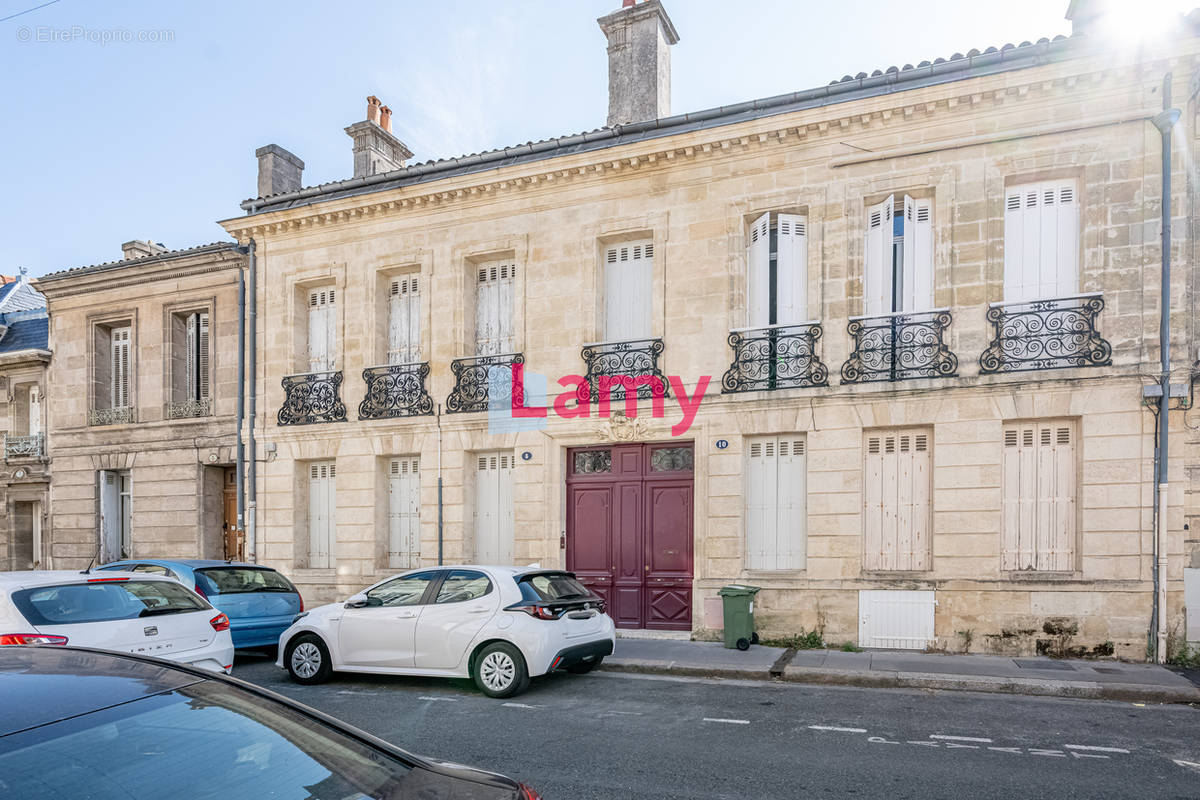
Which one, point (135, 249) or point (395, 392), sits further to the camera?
point (135, 249)

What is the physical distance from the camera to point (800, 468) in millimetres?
11430

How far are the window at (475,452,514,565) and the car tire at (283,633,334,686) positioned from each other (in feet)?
14.4

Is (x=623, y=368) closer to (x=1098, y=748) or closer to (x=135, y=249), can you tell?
(x=1098, y=748)

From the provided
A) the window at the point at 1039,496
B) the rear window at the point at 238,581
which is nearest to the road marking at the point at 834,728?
the window at the point at 1039,496

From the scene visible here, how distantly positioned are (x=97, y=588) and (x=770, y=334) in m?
8.64

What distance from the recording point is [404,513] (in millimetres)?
13891

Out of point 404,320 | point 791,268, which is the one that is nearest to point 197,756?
point 791,268

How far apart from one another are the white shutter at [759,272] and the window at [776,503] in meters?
1.84

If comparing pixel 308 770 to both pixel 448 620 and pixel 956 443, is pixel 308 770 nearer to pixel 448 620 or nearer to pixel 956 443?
pixel 448 620

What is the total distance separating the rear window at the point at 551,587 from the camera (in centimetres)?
830

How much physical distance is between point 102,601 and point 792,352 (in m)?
8.70

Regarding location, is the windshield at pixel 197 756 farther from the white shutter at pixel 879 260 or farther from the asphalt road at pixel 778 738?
the white shutter at pixel 879 260

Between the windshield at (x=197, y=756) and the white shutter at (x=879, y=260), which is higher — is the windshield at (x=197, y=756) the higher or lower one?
the lower one

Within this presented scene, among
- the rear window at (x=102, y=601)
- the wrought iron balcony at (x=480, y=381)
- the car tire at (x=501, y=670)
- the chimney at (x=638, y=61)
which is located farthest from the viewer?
the chimney at (x=638, y=61)
